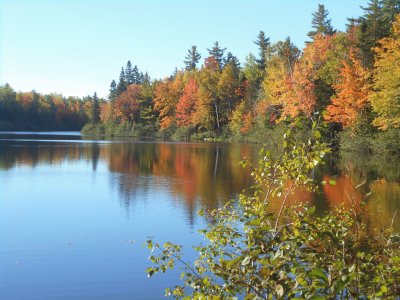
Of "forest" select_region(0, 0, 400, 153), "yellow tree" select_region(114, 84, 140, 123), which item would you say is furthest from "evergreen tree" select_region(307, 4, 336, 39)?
"yellow tree" select_region(114, 84, 140, 123)

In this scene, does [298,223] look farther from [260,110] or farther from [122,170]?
[260,110]

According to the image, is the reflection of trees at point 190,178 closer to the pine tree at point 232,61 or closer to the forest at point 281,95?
the forest at point 281,95

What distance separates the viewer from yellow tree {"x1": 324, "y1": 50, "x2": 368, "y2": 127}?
122 ft

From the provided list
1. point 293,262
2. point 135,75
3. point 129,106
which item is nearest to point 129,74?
point 135,75

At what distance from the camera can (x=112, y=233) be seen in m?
12.2

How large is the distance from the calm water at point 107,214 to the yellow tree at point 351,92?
925cm

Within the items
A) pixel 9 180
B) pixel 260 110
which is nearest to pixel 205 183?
pixel 9 180

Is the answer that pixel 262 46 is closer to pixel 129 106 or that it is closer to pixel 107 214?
pixel 129 106

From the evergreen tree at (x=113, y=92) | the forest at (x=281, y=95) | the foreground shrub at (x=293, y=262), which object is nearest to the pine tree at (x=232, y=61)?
the forest at (x=281, y=95)

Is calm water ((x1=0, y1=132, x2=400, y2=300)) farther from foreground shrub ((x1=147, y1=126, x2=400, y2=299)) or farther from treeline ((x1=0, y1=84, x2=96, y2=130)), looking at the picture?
treeline ((x1=0, y1=84, x2=96, y2=130))

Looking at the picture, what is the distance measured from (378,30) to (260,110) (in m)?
20.9

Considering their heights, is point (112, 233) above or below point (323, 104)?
below

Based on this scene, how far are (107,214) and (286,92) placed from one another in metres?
35.6

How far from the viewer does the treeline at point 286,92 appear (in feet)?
116
